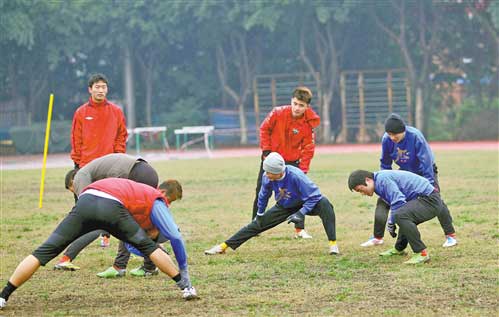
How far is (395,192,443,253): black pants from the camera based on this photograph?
10250mm

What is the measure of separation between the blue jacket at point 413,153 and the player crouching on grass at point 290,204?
901mm

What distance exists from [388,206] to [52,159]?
960 inches

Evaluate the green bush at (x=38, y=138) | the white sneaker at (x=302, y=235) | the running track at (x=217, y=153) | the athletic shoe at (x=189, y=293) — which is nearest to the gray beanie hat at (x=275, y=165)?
the white sneaker at (x=302, y=235)

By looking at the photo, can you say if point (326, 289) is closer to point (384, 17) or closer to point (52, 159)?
point (52, 159)

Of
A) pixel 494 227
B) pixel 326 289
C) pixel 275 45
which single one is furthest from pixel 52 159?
pixel 326 289

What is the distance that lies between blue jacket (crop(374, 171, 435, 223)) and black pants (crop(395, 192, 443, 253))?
0.06 metres

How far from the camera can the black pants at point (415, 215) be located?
10.2 m

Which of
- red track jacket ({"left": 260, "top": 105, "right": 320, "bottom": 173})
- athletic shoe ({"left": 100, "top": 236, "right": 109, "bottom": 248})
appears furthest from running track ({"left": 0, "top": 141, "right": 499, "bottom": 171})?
red track jacket ({"left": 260, "top": 105, "right": 320, "bottom": 173})

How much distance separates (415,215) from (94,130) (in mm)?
3693

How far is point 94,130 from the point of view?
11750 mm

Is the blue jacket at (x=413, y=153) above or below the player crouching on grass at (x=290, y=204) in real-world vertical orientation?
above

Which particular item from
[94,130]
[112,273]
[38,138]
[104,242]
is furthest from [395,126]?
[38,138]

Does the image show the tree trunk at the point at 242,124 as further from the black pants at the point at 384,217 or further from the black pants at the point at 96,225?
the black pants at the point at 96,225

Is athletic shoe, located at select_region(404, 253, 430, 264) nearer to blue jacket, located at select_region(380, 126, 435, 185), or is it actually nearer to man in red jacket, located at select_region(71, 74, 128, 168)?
blue jacket, located at select_region(380, 126, 435, 185)
